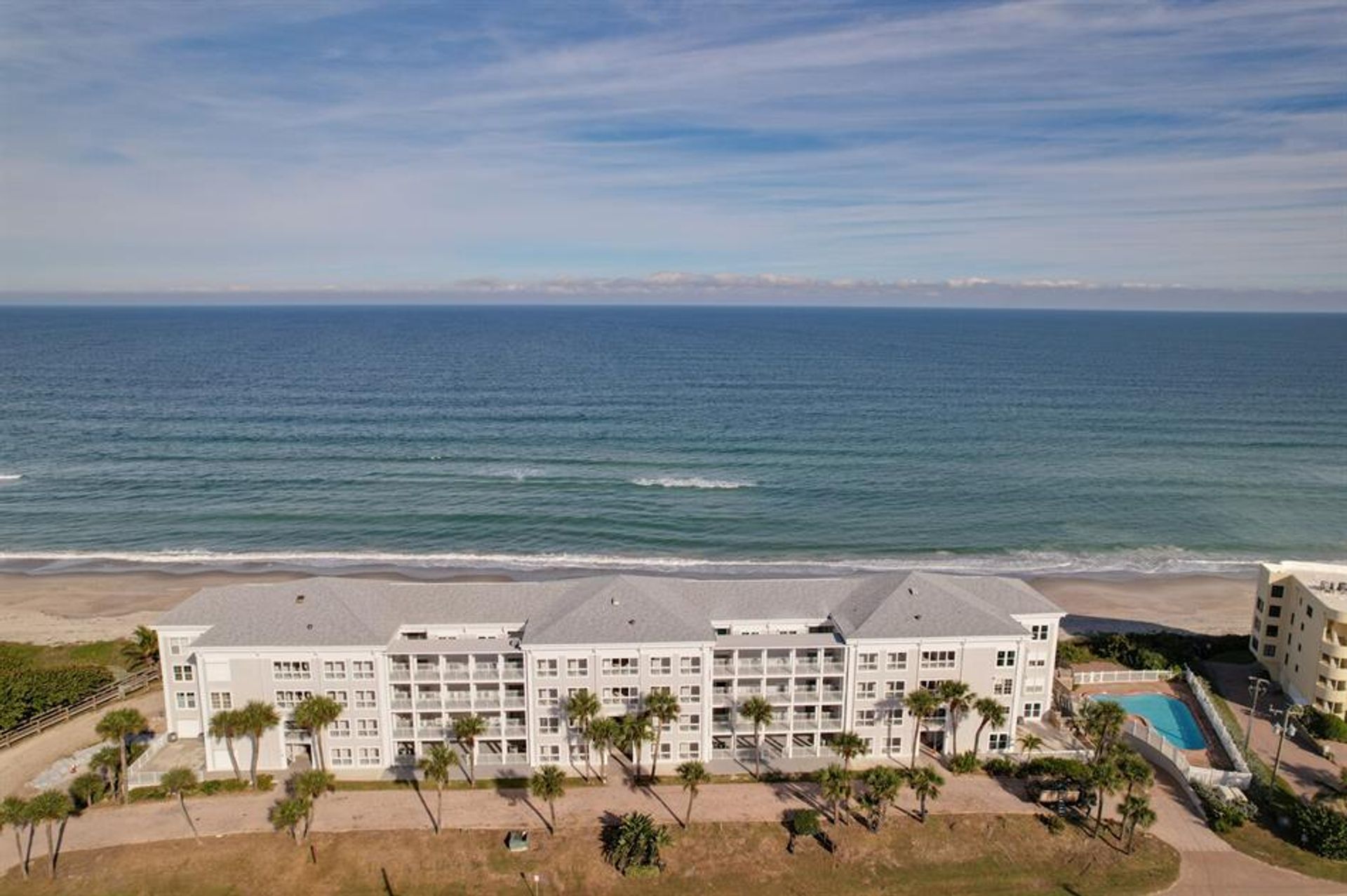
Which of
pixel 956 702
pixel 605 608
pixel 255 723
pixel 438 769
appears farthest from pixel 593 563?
pixel 956 702

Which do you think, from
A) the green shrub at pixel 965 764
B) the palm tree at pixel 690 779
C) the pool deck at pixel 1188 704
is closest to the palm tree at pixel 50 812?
the palm tree at pixel 690 779

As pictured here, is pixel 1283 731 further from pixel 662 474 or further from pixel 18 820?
pixel 662 474

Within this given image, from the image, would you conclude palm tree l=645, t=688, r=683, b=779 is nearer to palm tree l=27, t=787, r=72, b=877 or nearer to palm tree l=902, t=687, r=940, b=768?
palm tree l=902, t=687, r=940, b=768

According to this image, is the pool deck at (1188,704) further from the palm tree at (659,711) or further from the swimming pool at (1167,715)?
the palm tree at (659,711)

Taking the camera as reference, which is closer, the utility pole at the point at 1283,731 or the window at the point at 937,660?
the utility pole at the point at 1283,731

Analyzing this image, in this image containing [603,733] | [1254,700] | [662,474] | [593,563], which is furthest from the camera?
[662,474]

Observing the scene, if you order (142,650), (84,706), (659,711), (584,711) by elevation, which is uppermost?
(659,711)

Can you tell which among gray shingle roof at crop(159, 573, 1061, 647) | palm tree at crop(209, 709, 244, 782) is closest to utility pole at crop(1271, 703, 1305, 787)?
gray shingle roof at crop(159, 573, 1061, 647)
